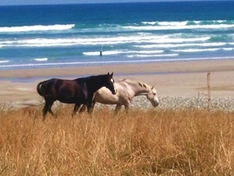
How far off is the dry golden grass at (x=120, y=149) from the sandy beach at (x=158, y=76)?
1315cm

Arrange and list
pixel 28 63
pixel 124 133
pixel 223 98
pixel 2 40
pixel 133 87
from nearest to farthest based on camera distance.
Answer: pixel 124 133 → pixel 133 87 → pixel 223 98 → pixel 28 63 → pixel 2 40

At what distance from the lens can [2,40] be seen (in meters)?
48.9

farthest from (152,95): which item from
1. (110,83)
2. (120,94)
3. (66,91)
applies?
(66,91)

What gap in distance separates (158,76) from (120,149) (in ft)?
67.2

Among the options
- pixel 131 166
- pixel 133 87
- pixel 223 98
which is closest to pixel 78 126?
pixel 131 166

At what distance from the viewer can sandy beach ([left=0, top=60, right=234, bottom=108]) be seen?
71.5 ft

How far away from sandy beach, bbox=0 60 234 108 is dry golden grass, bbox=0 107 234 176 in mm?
13150

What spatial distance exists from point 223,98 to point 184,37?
31.2 meters

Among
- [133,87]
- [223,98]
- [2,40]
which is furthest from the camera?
[2,40]

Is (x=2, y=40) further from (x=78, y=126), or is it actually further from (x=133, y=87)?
(x=78, y=126)

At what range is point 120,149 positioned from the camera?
20.2 feet

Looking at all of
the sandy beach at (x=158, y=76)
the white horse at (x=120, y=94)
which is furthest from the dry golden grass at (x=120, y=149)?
the sandy beach at (x=158, y=76)

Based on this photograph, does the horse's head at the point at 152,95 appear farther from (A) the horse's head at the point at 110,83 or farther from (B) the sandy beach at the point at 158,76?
(B) the sandy beach at the point at 158,76

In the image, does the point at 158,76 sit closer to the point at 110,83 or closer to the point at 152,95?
the point at 152,95
